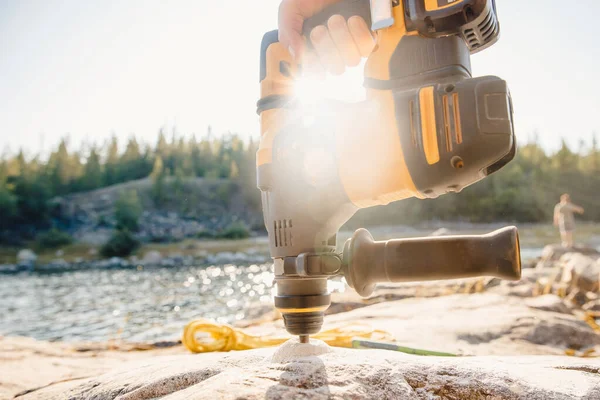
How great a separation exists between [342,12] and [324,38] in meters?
0.10

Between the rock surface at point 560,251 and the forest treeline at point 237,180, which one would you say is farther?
the forest treeline at point 237,180

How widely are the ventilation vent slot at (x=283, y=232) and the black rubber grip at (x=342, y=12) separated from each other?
64cm

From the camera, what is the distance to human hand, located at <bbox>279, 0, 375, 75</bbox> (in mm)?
1480

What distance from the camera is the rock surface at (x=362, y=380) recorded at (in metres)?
1.08

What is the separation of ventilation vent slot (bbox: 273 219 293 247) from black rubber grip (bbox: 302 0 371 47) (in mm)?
643

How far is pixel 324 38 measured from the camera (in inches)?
60.7

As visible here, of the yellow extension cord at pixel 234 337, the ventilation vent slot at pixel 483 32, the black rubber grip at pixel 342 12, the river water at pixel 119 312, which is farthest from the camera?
the river water at pixel 119 312

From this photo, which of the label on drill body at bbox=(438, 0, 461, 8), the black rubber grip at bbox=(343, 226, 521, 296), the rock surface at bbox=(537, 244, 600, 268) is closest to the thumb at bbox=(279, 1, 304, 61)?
the label on drill body at bbox=(438, 0, 461, 8)

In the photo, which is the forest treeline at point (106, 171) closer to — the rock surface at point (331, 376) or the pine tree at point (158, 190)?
the pine tree at point (158, 190)

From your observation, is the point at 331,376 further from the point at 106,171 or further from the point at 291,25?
the point at 106,171

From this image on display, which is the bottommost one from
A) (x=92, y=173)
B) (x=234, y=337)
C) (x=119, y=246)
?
(x=119, y=246)

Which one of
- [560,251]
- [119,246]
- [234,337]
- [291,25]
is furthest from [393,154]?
[119,246]

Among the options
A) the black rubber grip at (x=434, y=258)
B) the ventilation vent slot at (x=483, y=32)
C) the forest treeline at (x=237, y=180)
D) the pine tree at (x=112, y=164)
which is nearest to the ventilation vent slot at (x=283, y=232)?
the black rubber grip at (x=434, y=258)

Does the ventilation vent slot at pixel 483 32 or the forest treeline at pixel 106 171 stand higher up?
the forest treeline at pixel 106 171
